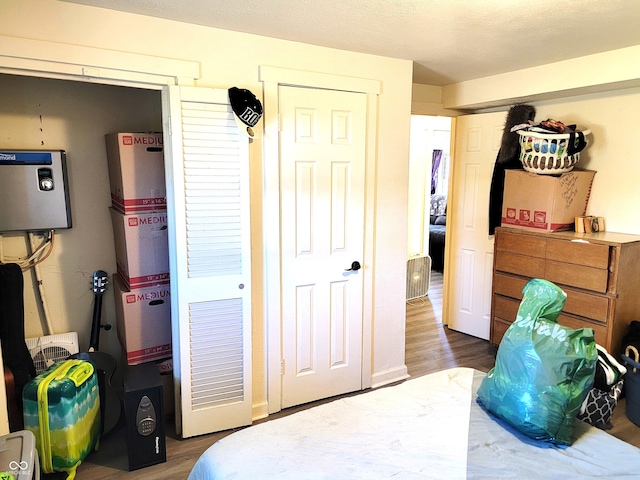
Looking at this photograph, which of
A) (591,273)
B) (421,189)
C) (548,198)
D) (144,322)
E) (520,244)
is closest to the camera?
(144,322)

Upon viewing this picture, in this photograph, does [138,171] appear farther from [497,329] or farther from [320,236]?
[497,329]

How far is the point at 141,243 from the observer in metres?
2.71

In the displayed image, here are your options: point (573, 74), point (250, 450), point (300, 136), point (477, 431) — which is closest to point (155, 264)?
point (300, 136)

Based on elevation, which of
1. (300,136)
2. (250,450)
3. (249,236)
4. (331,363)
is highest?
(300,136)

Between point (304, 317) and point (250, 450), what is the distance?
1388 mm

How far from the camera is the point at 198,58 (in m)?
2.47

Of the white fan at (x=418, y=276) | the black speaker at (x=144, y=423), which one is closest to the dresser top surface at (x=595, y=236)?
the white fan at (x=418, y=276)

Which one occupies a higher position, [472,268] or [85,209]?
[85,209]

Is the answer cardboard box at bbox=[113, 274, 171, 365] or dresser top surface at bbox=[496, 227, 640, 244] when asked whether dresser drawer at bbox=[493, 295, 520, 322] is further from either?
cardboard box at bbox=[113, 274, 171, 365]

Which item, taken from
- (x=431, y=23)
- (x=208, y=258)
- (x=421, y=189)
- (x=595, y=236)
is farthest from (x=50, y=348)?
(x=421, y=189)

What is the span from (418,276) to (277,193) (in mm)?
3290

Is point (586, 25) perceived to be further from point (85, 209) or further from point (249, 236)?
point (85, 209)

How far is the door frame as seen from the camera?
106 inches

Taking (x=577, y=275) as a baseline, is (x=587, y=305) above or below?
below
